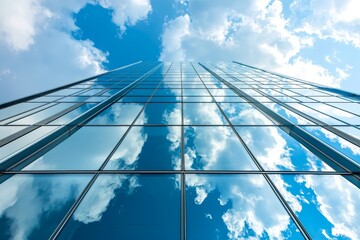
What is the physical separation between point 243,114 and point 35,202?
27.2ft

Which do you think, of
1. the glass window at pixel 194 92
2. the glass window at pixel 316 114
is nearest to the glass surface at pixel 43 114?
the glass window at pixel 194 92

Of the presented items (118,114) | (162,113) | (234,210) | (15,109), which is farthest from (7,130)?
(234,210)

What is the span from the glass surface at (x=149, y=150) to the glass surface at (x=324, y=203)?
9.45ft

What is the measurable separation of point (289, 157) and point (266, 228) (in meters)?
2.85

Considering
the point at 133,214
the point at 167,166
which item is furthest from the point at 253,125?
the point at 133,214

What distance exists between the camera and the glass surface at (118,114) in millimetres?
8883

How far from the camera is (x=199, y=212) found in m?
4.43

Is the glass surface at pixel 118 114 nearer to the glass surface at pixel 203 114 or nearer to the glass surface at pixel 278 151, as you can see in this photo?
the glass surface at pixel 203 114

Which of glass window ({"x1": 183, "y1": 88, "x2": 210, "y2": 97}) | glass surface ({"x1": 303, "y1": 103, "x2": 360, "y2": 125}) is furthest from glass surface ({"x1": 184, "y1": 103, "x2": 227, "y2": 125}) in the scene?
glass surface ({"x1": 303, "y1": 103, "x2": 360, "y2": 125})

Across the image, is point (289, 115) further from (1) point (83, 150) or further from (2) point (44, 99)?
(2) point (44, 99)

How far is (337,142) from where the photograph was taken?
23.6 ft

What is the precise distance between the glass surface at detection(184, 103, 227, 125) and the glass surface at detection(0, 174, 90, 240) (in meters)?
4.98

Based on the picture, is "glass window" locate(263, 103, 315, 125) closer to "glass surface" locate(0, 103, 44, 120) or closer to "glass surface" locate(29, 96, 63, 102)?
"glass surface" locate(0, 103, 44, 120)

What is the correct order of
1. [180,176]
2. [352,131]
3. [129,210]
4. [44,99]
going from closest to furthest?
1. [129,210]
2. [180,176]
3. [352,131]
4. [44,99]
